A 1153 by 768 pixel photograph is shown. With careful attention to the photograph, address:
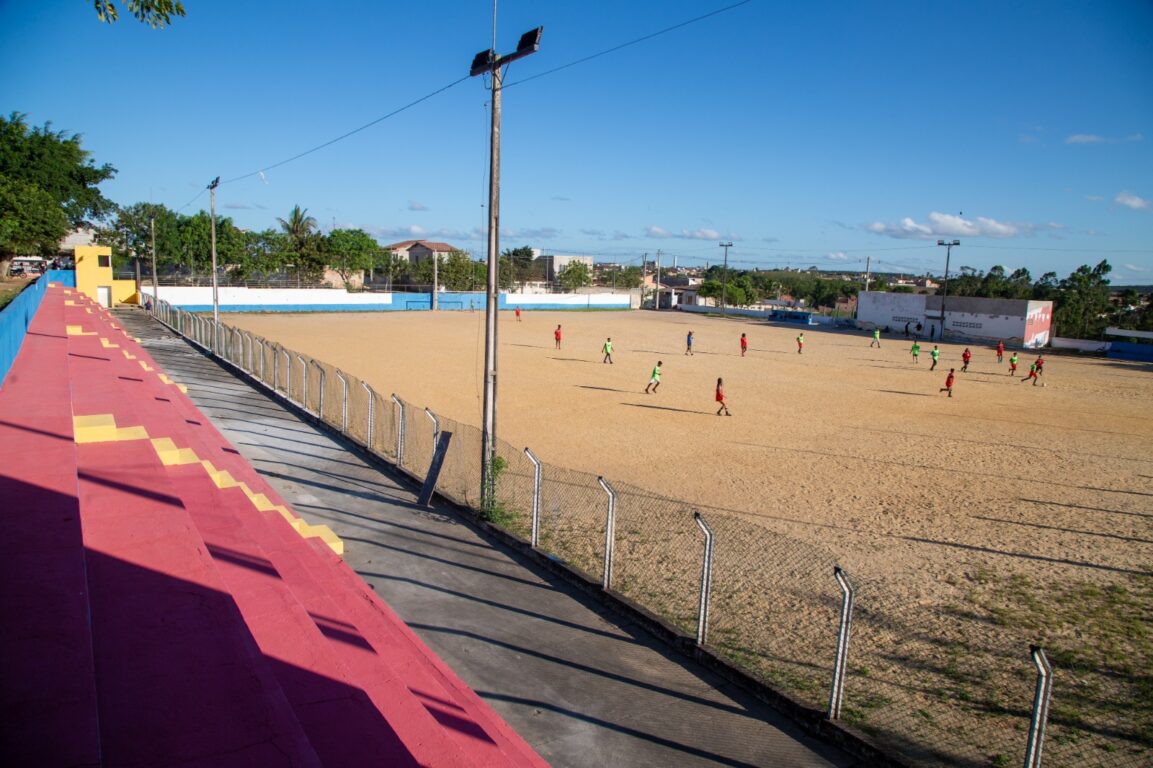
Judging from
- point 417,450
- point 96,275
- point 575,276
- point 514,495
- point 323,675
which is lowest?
point 514,495

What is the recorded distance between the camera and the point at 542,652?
7.72 metres

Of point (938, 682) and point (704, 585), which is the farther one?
point (704, 585)

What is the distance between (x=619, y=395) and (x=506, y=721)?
21.2m

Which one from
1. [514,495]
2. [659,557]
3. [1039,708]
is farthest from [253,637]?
[514,495]

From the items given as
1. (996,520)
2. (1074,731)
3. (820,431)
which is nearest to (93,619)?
(1074,731)

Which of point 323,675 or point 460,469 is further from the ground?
point 323,675

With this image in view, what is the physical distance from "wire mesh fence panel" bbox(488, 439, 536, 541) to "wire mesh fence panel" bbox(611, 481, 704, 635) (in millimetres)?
1586

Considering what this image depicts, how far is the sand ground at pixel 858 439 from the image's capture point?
Answer: 41.1ft

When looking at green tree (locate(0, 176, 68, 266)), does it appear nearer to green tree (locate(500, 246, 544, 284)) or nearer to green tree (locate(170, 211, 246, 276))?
green tree (locate(170, 211, 246, 276))

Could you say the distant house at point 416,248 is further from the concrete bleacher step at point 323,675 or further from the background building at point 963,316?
the concrete bleacher step at point 323,675

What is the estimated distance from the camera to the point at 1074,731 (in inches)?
266

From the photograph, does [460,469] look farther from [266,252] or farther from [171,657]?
[266,252]

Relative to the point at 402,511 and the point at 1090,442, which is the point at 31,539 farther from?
the point at 1090,442

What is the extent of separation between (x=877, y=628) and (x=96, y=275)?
205 feet
